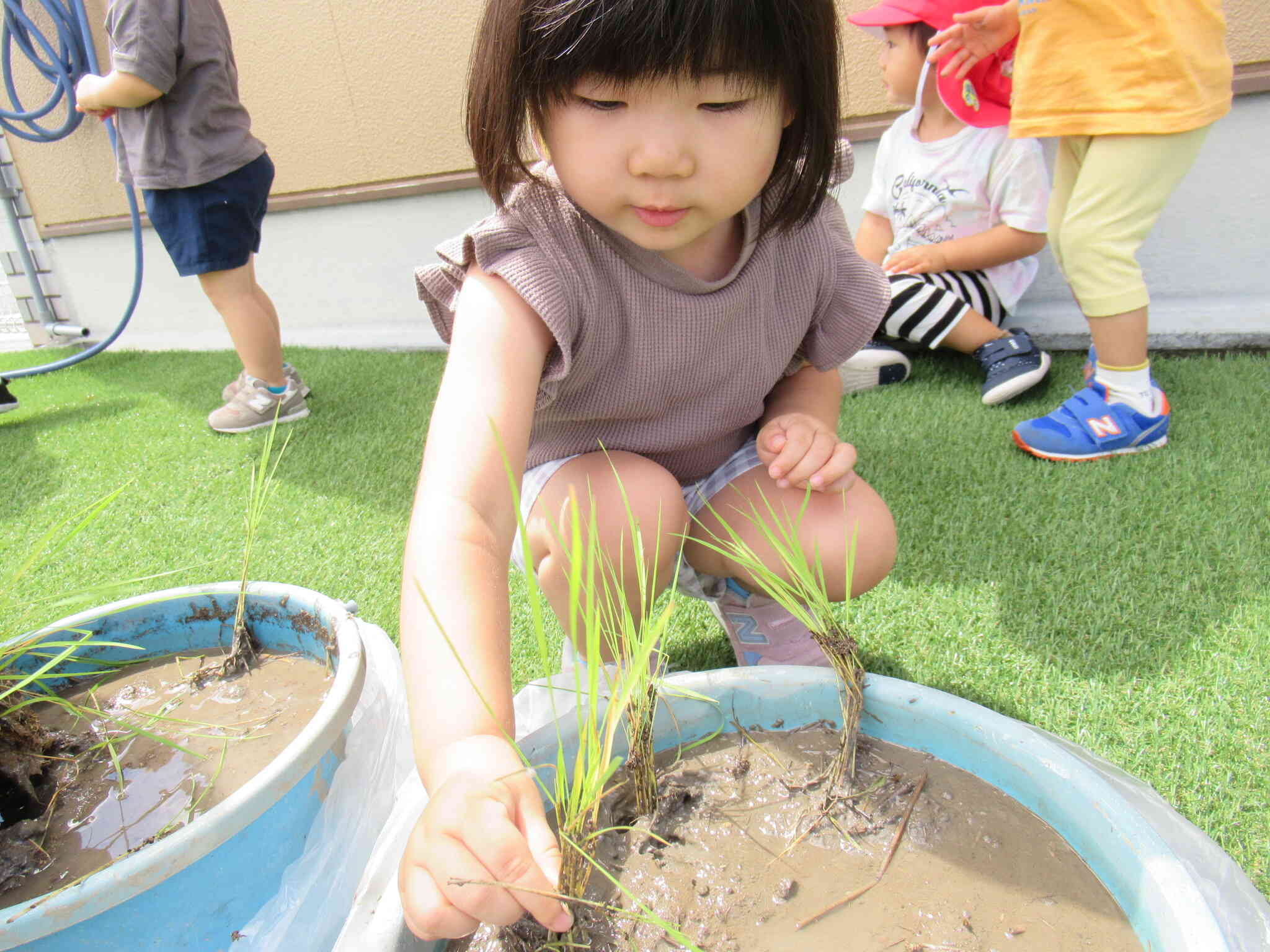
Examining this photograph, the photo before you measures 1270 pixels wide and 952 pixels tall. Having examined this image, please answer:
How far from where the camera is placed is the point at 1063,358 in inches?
102

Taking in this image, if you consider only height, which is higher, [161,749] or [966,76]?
[966,76]

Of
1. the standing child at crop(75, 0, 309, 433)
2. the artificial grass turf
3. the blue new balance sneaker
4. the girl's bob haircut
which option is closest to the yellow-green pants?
the blue new balance sneaker

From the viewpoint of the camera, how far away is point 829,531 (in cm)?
115

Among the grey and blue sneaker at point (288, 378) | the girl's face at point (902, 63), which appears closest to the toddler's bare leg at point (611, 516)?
the girl's face at point (902, 63)

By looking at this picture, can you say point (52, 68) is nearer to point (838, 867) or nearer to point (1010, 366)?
point (1010, 366)

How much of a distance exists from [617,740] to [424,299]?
64 cm

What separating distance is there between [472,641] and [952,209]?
2.38 m

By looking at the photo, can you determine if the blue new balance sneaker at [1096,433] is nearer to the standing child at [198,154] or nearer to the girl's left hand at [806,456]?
the girl's left hand at [806,456]

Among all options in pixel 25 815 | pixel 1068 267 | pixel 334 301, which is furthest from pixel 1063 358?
pixel 334 301

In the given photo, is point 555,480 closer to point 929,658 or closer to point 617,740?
point 617,740

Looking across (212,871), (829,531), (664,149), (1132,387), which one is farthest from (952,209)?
(212,871)

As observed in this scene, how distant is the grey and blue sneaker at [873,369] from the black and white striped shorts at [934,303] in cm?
9

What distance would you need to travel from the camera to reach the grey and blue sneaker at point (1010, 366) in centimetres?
220

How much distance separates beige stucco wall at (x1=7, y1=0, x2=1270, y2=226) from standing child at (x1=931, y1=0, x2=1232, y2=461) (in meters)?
2.21
